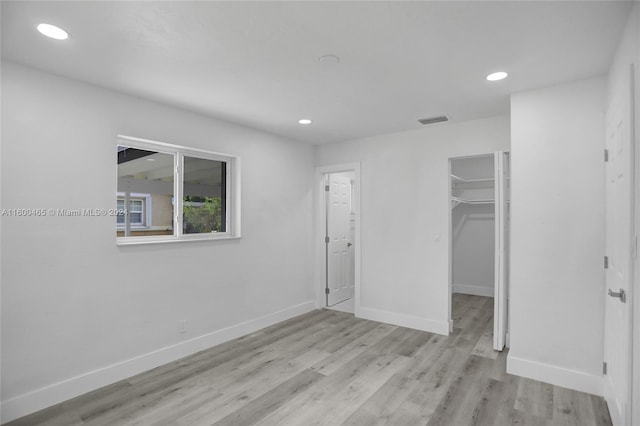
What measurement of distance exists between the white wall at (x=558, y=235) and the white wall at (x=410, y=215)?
2.53ft

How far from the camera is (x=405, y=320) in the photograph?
434 centimetres

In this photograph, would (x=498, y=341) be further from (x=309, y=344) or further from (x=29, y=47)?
(x=29, y=47)

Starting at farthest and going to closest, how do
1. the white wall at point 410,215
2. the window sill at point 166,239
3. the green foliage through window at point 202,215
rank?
the white wall at point 410,215 → the green foliage through window at point 202,215 → the window sill at point 166,239

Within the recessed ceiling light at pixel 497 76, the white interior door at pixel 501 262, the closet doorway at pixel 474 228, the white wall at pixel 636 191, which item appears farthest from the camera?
the closet doorway at pixel 474 228

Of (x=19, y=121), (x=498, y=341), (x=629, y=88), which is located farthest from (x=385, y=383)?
(x=19, y=121)

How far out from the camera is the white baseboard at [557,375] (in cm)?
266

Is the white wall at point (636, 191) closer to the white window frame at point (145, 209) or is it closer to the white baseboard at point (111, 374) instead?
the white baseboard at point (111, 374)

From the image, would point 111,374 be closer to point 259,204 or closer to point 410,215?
point 259,204

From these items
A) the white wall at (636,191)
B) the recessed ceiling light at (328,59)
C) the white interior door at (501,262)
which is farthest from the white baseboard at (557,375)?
the recessed ceiling light at (328,59)

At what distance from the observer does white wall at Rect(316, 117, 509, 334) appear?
4027 mm

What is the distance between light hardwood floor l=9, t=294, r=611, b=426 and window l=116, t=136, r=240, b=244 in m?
1.29

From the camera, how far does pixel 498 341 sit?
350cm

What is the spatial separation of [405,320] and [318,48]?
3.44 metres

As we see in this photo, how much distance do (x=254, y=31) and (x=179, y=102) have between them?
155cm
